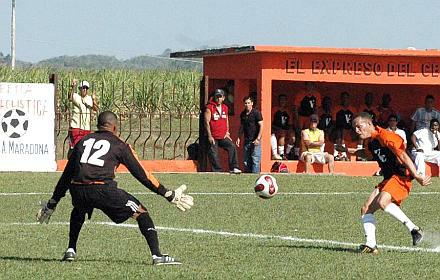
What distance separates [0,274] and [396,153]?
456 centimetres

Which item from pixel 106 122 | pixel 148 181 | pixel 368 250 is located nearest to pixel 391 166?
pixel 368 250

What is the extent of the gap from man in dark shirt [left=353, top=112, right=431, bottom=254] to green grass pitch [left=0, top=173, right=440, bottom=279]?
12.1 inches

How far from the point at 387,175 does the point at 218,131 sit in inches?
603

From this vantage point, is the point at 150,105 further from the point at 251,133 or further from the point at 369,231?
the point at 369,231

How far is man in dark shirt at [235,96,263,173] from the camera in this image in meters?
29.4

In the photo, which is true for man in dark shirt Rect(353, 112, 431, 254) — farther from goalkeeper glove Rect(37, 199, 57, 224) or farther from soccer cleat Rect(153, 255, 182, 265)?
goalkeeper glove Rect(37, 199, 57, 224)

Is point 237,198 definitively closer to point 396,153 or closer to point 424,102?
point 396,153

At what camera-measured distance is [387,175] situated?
14727 millimetres

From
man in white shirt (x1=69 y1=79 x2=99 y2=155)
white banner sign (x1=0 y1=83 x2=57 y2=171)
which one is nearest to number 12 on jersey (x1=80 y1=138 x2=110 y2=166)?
man in white shirt (x1=69 y1=79 x2=99 y2=155)

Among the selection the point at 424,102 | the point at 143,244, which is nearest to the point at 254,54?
the point at 424,102

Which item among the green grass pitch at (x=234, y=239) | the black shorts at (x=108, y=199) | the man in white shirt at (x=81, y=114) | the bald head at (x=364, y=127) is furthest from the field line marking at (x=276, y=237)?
the man in white shirt at (x=81, y=114)

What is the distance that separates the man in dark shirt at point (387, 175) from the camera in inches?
564

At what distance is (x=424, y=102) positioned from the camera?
33.4 metres

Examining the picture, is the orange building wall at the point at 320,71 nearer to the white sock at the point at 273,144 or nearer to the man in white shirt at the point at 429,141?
the white sock at the point at 273,144
